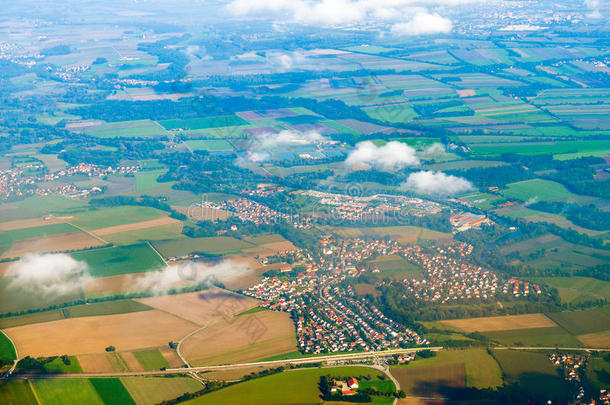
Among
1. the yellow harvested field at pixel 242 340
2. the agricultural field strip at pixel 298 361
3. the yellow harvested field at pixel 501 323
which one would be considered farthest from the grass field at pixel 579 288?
the yellow harvested field at pixel 242 340

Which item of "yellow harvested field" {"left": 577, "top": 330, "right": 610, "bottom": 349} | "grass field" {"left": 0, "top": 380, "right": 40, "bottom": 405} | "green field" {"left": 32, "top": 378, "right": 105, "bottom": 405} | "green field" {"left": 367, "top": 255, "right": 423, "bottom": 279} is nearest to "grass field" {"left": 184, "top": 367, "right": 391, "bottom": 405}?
"green field" {"left": 32, "top": 378, "right": 105, "bottom": 405}

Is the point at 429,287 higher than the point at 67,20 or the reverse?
the reverse

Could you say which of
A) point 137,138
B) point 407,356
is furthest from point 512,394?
point 137,138

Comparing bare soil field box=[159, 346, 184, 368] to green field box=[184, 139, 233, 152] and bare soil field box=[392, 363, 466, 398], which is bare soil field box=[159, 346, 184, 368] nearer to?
bare soil field box=[392, 363, 466, 398]

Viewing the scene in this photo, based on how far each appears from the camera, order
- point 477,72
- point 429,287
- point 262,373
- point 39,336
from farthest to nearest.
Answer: point 477,72, point 429,287, point 39,336, point 262,373

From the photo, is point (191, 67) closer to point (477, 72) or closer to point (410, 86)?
point (410, 86)
